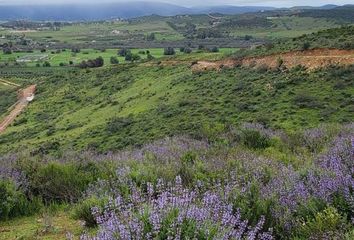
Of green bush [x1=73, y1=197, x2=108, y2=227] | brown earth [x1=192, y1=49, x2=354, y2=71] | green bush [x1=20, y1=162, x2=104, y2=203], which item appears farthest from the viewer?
brown earth [x1=192, y1=49, x2=354, y2=71]

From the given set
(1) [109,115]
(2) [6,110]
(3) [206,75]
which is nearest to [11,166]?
(1) [109,115]

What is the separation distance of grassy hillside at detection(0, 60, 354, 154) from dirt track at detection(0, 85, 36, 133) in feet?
6.22

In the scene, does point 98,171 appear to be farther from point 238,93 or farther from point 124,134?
point 238,93

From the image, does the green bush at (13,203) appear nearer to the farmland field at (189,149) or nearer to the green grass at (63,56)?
the farmland field at (189,149)

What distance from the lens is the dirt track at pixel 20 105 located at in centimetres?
5767

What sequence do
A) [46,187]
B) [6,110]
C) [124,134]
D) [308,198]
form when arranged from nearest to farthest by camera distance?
[308,198] < [46,187] < [124,134] < [6,110]

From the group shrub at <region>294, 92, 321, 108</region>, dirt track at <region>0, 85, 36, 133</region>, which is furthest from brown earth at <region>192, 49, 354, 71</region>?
dirt track at <region>0, 85, 36, 133</region>

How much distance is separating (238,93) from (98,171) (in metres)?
28.6

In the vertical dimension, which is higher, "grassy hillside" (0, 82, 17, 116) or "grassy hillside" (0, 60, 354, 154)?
"grassy hillside" (0, 60, 354, 154)

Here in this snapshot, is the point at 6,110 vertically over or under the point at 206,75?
under

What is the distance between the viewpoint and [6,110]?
2657 inches

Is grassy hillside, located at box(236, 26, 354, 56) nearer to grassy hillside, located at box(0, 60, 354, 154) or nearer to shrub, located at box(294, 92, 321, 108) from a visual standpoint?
grassy hillside, located at box(0, 60, 354, 154)

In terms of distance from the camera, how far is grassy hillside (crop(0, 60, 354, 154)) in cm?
2928

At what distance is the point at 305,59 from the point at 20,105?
44.1m
